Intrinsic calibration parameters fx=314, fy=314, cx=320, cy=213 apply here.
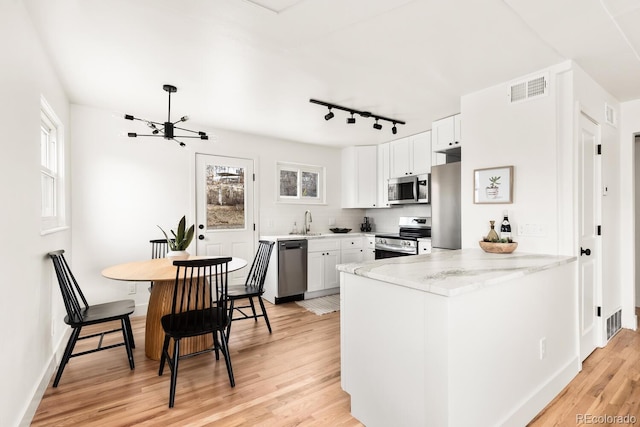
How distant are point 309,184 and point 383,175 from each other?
128 centimetres

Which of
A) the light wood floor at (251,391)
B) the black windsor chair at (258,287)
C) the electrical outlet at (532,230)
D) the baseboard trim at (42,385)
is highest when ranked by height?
the electrical outlet at (532,230)

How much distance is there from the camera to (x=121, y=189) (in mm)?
3766


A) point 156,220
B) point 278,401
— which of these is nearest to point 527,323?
point 278,401

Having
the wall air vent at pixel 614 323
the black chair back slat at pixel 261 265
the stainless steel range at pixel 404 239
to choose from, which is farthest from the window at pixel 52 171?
the wall air vent at pixel 614 323

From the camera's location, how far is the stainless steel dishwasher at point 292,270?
4.38 meters

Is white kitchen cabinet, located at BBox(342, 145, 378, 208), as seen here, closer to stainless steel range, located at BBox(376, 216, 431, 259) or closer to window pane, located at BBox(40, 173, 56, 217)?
stainless steel range, located at BBox(376, 216, 431, 259)

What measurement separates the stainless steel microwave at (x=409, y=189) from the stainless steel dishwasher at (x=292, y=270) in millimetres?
1631

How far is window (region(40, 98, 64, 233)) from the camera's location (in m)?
2.71

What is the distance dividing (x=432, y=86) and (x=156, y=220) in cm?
353

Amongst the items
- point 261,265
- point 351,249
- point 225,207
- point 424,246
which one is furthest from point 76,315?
point 424,246

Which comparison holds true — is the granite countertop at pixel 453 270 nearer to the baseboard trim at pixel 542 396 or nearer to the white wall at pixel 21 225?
the baseboard trim at pixel 542 396

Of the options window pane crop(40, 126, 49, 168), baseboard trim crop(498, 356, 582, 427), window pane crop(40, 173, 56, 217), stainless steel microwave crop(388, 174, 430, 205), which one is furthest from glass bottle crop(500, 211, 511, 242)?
window pane crop(40, 126, 49, 168)

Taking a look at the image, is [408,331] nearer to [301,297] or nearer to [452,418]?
[452,418]

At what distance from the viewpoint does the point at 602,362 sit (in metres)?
2.58
